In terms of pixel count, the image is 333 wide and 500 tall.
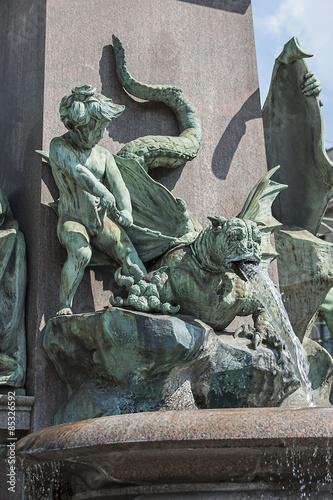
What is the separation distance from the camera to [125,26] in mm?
6879

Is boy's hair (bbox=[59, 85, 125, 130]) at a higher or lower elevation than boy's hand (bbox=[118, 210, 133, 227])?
higher

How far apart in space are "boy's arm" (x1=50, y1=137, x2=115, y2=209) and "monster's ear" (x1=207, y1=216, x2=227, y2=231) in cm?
74

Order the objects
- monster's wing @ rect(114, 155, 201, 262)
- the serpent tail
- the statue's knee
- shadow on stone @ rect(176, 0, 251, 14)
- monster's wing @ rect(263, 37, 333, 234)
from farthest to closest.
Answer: monster's wing @ rect(263, 37, 333, 234) → shadow on stone @ rect(176, 0, 251, 14) → the serpent tail → monster's wing @ rect(114, 155, 201, 262) → the statue's knee

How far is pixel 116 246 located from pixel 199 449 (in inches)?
82.0

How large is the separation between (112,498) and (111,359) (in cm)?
95

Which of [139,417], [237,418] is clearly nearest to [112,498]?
[139,417]

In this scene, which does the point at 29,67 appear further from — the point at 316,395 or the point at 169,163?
the point at 316,395

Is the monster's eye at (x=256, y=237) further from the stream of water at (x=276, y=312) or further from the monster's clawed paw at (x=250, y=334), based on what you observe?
the monster's clawed paw at (x=250, y=334)

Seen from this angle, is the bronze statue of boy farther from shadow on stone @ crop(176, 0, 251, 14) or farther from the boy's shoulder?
shadow on stone @ crop(176, 0, 251, 14)

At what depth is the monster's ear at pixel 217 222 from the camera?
17.7 ft

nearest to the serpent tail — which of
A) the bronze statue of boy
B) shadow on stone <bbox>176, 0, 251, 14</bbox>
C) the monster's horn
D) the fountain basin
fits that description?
the bronze statue of boy

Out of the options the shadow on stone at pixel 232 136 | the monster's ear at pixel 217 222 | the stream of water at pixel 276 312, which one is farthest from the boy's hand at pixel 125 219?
the shadow on stone at pixel 232 136

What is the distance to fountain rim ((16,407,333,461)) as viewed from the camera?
3760mm

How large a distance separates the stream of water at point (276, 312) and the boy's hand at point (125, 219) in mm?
881
